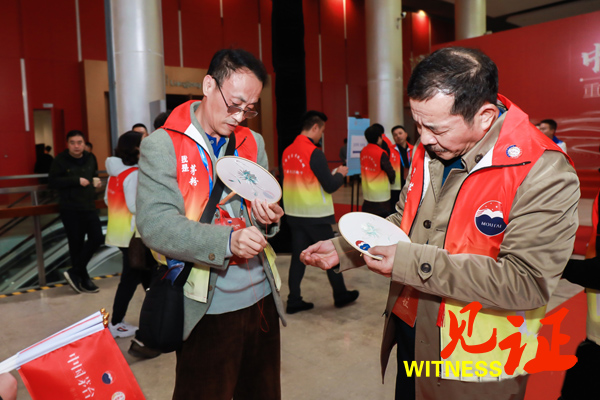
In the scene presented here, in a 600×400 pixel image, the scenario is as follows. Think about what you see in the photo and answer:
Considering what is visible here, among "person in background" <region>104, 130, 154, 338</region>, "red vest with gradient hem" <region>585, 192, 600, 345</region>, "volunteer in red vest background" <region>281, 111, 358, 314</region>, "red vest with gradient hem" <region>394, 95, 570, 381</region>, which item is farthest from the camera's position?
"volunteer in red vest background" <region>281, 111, 358, 314</region>

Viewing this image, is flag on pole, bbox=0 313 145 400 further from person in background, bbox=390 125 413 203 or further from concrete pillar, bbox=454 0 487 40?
concrete pillar, bbox=454 0 487 40

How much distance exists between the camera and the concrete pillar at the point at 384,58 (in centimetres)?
1096

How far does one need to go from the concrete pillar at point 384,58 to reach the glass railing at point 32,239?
7538 mm

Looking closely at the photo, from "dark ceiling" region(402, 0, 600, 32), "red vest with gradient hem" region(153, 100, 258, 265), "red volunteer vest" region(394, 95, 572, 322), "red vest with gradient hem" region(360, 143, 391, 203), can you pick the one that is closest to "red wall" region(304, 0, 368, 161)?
"dark ceiling" region(402, 0, 600, 32)

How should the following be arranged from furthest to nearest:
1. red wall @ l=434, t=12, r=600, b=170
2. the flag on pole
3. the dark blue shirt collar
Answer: red wall @ l=434, t=12, r=600, b=170 → the dark blue shirt collar → the flag on pole

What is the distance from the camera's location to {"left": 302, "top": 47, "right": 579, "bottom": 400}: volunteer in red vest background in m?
1.09

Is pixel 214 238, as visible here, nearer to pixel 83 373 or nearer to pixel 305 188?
pixel 83 373

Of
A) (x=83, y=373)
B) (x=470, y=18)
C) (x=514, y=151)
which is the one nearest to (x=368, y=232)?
(x=514, y=151)

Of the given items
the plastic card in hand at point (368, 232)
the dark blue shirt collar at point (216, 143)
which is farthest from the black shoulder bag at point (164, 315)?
the plastic card in hand at point (368, 232)

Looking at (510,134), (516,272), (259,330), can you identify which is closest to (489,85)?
(510,134)

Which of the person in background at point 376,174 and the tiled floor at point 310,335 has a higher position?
the person in background at point 376,174

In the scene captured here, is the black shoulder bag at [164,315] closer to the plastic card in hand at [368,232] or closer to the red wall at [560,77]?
the plastic card in hand at [368,232]

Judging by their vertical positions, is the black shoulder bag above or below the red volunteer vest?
below

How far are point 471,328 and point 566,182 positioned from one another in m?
0.45
